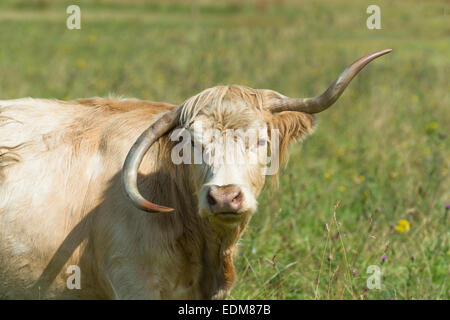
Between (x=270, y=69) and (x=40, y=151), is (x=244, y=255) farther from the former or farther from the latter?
(x=270, y=69)

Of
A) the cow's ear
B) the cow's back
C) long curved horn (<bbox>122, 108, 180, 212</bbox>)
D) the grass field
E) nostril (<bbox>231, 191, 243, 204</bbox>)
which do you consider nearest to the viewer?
nostril (<bbox>231, 191, 243, 204</bbox>)

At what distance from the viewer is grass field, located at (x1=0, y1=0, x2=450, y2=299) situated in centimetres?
539

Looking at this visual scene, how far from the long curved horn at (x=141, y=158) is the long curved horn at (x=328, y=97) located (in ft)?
2.29

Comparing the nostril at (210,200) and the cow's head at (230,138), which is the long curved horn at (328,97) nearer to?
the cow's head at (230,138)

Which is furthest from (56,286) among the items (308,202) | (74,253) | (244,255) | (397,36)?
(397,36)

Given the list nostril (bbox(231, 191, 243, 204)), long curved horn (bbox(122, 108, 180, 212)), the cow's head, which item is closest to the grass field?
the cow's head

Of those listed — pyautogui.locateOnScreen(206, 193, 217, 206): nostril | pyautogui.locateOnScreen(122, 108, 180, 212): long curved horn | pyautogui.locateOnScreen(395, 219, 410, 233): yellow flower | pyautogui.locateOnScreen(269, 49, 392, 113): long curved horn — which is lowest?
pyautogui.locateOnScreen(395, 219, 410, 233): yellow flower

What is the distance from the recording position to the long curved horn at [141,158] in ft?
12.8

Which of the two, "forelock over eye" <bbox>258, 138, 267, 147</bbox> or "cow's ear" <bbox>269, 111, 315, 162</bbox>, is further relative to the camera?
"cow's ear" <bbox>269, 111, 315, 162</bbox>

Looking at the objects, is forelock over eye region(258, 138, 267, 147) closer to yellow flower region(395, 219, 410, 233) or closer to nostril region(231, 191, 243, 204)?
nostril region(231, 191, 243, 204)

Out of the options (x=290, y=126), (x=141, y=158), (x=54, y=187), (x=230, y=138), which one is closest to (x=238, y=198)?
(x=230, y=138)

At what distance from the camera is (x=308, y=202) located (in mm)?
6430

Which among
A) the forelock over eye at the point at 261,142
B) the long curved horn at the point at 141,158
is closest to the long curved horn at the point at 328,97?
the forelock over eye at the point at 261,142

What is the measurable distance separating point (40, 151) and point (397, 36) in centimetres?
1711
